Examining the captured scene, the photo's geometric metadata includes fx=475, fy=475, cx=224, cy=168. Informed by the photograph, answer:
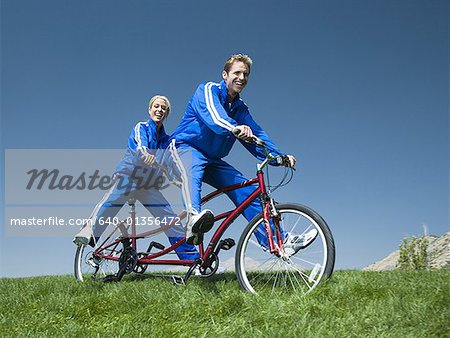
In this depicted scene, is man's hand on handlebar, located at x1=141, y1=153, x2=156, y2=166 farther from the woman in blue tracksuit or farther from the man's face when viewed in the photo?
the man's face

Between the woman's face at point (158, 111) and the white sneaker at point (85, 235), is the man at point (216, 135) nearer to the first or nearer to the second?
the woman's face at point (158, 111)

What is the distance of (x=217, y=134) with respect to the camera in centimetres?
540

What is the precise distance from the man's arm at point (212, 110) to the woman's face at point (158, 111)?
164 cm

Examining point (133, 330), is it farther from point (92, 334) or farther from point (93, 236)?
point (93, 236)

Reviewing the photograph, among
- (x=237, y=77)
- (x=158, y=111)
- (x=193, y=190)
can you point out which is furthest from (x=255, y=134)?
(x=158, y=111)

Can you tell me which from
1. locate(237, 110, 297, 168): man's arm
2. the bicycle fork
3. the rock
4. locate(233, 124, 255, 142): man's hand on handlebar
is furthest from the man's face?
the rock

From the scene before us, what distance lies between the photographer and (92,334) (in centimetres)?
348

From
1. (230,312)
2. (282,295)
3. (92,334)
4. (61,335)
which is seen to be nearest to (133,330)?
(92,334)

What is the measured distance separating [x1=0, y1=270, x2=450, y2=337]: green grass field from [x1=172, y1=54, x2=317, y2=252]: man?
903 millimetres

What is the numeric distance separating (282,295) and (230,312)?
58cm

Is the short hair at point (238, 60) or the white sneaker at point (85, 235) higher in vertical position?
the short hair at point (238, 60)

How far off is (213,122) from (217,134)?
0.38 m

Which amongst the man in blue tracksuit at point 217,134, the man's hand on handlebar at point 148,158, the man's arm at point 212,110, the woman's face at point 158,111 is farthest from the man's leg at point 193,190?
the woman's face at point 158,111

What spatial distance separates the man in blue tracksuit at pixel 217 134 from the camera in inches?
199
